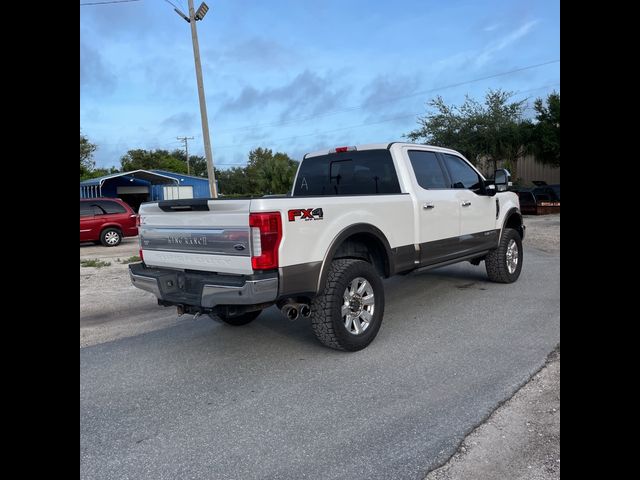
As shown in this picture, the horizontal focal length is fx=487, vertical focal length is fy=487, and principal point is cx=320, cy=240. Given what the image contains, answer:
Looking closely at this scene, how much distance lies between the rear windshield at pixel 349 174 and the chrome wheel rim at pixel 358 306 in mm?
1450

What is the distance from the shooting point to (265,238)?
12.5 ft

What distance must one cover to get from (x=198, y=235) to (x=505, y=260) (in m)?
4.97

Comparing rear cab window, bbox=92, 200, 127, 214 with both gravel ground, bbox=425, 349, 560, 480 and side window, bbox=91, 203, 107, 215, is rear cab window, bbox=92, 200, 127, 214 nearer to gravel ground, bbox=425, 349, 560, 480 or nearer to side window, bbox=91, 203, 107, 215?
side window, bbox=91, 203, 107, 215

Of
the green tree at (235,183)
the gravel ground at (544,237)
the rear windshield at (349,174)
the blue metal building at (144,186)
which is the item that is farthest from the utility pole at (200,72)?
the green tree at (235,183)

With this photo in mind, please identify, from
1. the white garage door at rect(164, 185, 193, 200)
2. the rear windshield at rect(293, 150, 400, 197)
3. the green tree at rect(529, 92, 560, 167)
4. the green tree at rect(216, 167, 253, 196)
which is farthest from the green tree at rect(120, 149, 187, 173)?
the rear windshield at rect(293, 150, 400, 197)

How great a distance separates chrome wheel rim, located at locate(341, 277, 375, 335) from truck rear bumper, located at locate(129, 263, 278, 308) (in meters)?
0.89

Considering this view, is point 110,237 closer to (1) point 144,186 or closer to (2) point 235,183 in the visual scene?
(1) point 144,186

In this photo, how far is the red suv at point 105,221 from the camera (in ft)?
52.5

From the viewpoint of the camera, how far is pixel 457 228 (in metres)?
6.20
